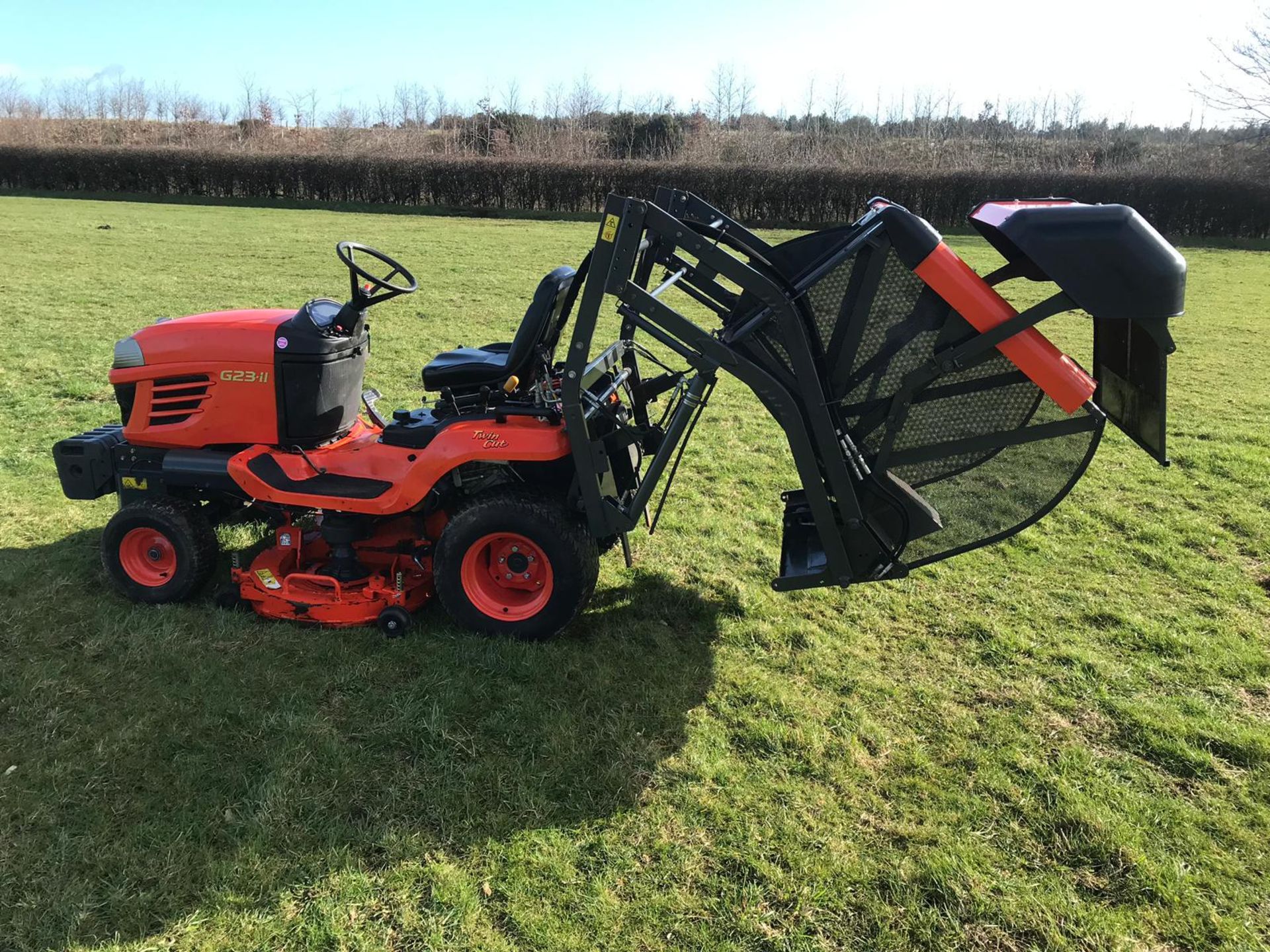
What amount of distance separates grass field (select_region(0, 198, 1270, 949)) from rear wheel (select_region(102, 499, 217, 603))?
12 cm

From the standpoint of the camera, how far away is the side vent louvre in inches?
158

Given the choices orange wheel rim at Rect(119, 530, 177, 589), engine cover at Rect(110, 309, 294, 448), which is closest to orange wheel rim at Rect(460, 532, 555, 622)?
engine cover at Rect(110, 309, 294, 448)

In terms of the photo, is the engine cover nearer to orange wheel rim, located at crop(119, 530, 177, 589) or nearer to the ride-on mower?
the ride-on mower

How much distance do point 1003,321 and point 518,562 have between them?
227 centimetres

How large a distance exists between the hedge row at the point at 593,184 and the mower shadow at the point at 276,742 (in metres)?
24.8

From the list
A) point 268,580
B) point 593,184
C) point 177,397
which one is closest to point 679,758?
point 268,580

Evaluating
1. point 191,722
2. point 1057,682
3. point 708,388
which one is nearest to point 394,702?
point 191,722

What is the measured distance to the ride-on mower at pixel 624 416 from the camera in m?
3.17

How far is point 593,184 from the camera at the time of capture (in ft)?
92.5

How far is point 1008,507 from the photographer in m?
3.43

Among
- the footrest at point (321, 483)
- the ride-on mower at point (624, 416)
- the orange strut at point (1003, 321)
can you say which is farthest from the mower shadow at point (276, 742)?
the orange strut at point (1003, 321)

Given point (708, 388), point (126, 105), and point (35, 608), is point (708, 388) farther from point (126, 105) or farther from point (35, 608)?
point (126, 105)

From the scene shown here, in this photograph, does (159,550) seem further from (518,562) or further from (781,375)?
(781,375)

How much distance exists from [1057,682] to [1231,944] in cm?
136
